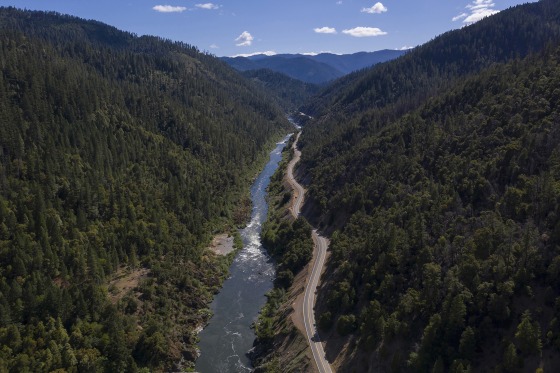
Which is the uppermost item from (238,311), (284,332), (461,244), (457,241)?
(457,241)

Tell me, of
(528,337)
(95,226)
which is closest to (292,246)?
(95,226)

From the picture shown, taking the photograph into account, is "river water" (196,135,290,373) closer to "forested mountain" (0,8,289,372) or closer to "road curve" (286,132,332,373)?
"forested mountain" (0,8,289,372)

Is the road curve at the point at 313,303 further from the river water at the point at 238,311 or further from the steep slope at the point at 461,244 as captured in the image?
the river water at the point at 238,311

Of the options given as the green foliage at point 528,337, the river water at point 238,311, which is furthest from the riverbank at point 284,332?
the green foliage at point 528,337

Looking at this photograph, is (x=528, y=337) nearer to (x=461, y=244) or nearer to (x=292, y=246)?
(x=461, y=244)

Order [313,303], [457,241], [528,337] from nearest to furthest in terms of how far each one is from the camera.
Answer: [528,337]
[457,241]
[313,303]

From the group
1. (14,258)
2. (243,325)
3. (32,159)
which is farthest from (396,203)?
(32,159)
